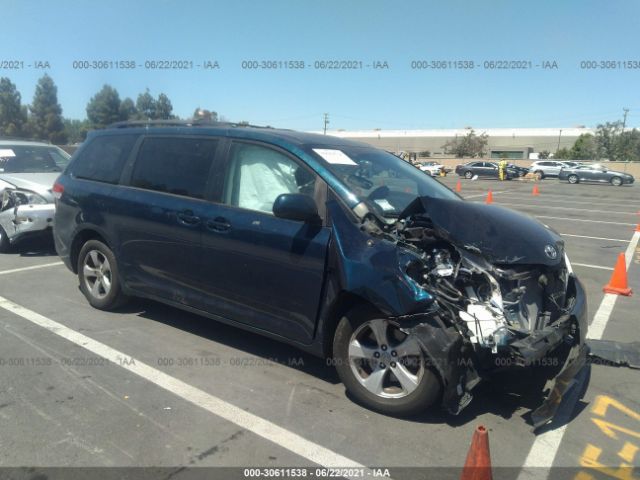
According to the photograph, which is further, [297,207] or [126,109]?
[126,109]

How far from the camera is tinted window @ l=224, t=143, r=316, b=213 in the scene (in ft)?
13.0

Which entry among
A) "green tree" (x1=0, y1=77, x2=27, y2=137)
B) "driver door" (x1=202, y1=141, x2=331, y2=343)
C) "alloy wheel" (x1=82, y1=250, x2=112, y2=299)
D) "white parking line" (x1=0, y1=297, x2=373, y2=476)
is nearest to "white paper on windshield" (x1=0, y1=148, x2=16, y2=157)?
"alloy wheel" (x1=82, y1=250, x2=112, y2=299)

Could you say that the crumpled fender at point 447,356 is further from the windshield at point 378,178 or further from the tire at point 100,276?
the tire at point 100,276

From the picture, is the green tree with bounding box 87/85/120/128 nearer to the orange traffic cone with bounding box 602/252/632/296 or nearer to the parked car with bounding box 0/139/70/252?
the parked car with bounding box 0/139/70/252

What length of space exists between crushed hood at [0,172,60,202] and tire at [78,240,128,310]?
2.93m

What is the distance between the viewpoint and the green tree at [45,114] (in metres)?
62.1

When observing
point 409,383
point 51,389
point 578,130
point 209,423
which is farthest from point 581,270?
point 578,130

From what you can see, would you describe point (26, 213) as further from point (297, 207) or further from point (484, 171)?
point (484, 171)

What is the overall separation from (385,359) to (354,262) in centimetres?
67

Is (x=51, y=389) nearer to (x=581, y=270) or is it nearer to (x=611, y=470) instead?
(x=611, y=470)

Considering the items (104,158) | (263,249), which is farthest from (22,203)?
(263,249)

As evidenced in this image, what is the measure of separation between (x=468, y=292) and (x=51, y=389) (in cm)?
301

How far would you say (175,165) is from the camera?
4664mm

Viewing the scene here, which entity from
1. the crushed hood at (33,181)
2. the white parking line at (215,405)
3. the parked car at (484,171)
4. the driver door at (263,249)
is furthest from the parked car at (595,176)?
the white parking line at (215,405)
